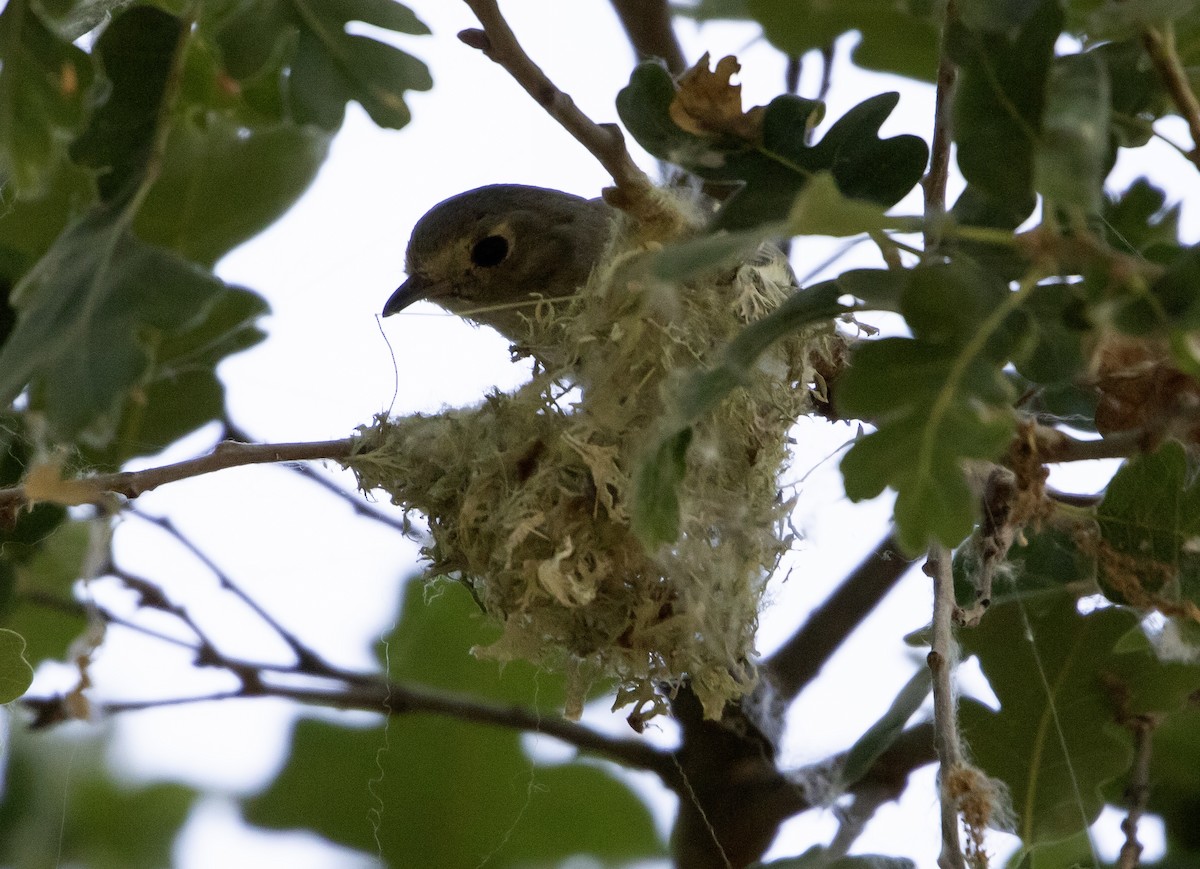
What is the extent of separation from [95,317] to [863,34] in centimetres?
170

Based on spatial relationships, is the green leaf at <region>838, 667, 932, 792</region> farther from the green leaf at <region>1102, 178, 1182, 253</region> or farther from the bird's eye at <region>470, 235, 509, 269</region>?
the bird's eye at <region>470, 235, 509, 269</region>

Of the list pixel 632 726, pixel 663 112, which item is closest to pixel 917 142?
pixel 663 112

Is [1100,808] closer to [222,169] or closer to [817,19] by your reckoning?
[817,19]

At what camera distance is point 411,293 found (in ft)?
13.1

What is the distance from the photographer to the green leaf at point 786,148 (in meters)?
1.98

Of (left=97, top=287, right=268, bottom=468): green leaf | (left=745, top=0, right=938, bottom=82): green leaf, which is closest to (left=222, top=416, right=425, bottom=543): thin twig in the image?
(left=97, top=287, right=268, bottom=468): green leaf

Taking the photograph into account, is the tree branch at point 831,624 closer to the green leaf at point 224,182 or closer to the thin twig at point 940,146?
the thin twig at point 940,146

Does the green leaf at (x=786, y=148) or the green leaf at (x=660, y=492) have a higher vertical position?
the green leaf at (x=786, y=148)

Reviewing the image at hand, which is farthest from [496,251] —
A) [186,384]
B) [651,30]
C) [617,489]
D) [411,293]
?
[617,489]

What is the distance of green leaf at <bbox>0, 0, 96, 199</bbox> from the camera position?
6.30ft

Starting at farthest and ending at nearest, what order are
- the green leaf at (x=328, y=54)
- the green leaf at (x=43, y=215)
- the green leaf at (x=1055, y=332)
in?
the green leaf at (x=43, y=215), the green leaf at (x=328, y=54), the green leaf at (x=1055, y=332)

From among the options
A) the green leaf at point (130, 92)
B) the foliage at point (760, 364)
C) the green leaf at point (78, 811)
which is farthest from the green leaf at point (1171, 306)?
the green leaf at point (78, 811)

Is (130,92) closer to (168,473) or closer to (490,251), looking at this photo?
(168,473)

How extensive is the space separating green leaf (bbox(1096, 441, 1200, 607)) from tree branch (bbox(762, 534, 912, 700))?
1.44 metres
